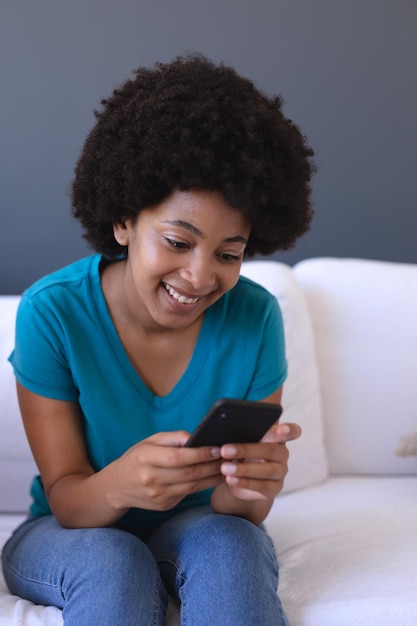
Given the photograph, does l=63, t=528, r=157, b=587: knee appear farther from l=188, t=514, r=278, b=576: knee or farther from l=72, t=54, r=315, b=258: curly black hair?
l=72, t=54, r=315, b=258: curly black hair

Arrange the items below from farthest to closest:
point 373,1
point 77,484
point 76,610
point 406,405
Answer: point 373,1 → point 406,405 → point 77,484 → point 76,610

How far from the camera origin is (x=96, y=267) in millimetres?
1279

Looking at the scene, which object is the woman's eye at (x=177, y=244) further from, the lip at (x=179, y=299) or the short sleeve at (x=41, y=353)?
the short sleeve at (x=41, y=353)

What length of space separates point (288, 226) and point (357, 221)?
1081 millimetres

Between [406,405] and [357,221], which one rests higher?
[357,221]

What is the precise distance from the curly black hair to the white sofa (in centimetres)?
58

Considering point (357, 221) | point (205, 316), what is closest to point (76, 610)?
point (205, 316)

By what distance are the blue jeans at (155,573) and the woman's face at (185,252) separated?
306 millimetres

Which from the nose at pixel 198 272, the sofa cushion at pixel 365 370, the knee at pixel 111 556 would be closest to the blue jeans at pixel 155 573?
the knee at pixel 111 556

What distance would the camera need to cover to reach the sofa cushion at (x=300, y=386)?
5.58ft

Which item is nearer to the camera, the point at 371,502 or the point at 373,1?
the point at 371,502

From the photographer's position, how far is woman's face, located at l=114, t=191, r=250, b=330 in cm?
107

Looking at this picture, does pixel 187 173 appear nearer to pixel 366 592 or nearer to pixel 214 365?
pixel 214 365

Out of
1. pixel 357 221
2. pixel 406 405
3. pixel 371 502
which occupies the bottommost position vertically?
pixel 371 502
